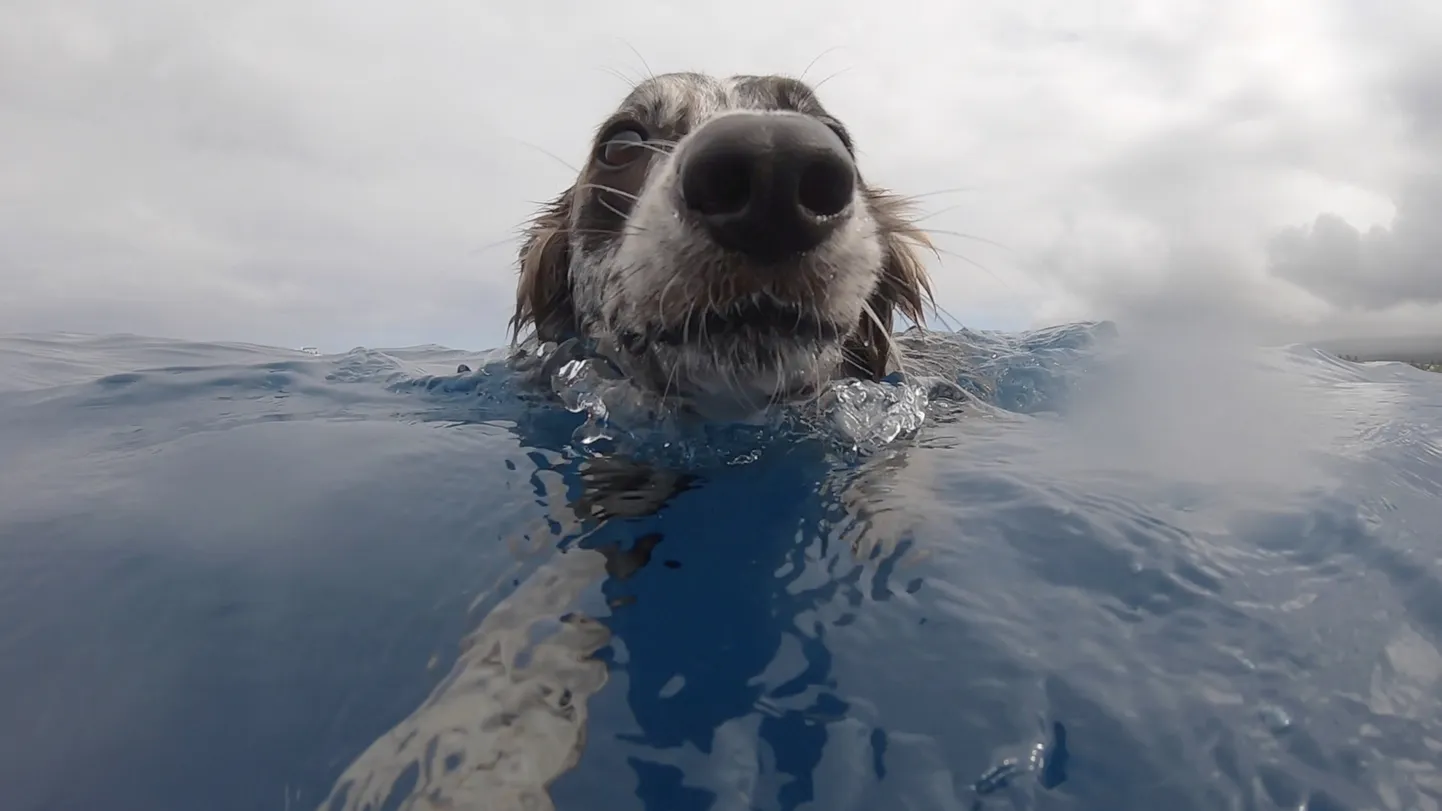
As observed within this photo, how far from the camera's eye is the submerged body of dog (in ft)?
8.00

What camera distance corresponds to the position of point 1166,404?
24.8ft

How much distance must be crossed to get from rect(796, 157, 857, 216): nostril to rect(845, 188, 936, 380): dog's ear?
1.78m

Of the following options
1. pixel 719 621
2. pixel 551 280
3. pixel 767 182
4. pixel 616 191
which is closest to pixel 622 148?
pixel 616 191

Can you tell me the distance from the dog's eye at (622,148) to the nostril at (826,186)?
5.98ft

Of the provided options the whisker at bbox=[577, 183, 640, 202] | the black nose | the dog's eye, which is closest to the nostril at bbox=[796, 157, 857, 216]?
the black nose

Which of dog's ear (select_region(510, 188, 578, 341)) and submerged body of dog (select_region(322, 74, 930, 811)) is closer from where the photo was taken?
submerged body of dog (select_region(322, 74, 930, 811))

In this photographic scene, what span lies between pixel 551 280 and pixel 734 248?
274 cm

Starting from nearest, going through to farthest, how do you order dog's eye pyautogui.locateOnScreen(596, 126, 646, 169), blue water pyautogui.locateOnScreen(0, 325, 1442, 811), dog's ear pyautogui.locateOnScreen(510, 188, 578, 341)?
blue water pyautogui.locateOnScreen(0, 325, 1442, 811) → dog's eye pyautogui.locateOnScreen(596, 126, 646, 169) → dog's ear pyautogui.locateOnScreen(510, 188, 578, 341)

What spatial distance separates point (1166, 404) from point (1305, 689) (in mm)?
5243

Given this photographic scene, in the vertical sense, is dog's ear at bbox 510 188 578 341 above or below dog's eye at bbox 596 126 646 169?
below

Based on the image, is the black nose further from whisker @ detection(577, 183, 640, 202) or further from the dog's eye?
the dog's eye

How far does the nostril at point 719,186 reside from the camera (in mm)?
3070

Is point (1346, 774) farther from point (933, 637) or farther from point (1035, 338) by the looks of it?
point (1035, 338)

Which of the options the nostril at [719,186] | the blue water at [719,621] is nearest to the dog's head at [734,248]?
the nostril at [719,186]
